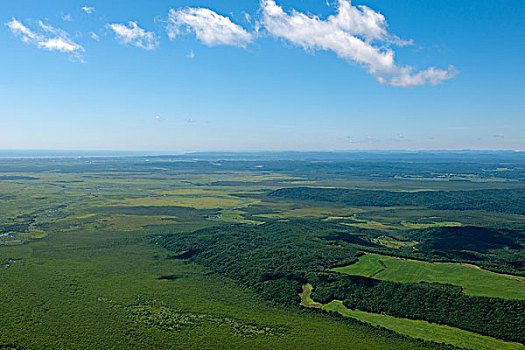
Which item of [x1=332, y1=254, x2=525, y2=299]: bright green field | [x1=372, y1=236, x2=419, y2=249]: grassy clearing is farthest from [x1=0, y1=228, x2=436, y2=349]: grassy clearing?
[x1=372, y1=236, x2=419, y2=249]: grassy clearing

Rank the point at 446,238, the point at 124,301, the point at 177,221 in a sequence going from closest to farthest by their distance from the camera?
1. the point at 124,301
2. the point at 446,238
3. the point at 177,221

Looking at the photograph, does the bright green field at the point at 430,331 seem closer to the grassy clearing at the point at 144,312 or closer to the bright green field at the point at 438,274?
the grassy clearing at the point at 144,312

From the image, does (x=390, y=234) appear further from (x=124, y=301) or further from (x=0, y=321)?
(x=0, y=321)

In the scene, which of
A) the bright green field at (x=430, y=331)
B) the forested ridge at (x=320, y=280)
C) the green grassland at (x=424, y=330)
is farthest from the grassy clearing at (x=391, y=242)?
the bright green field at (x=430, y=331)

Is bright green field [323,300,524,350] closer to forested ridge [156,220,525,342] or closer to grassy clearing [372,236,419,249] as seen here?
forested ridge [156,220,525,342]

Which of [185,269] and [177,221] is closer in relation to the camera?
[185,269]

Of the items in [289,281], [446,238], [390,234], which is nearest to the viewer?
[289,281]

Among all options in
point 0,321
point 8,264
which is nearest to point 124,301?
point 0,321
